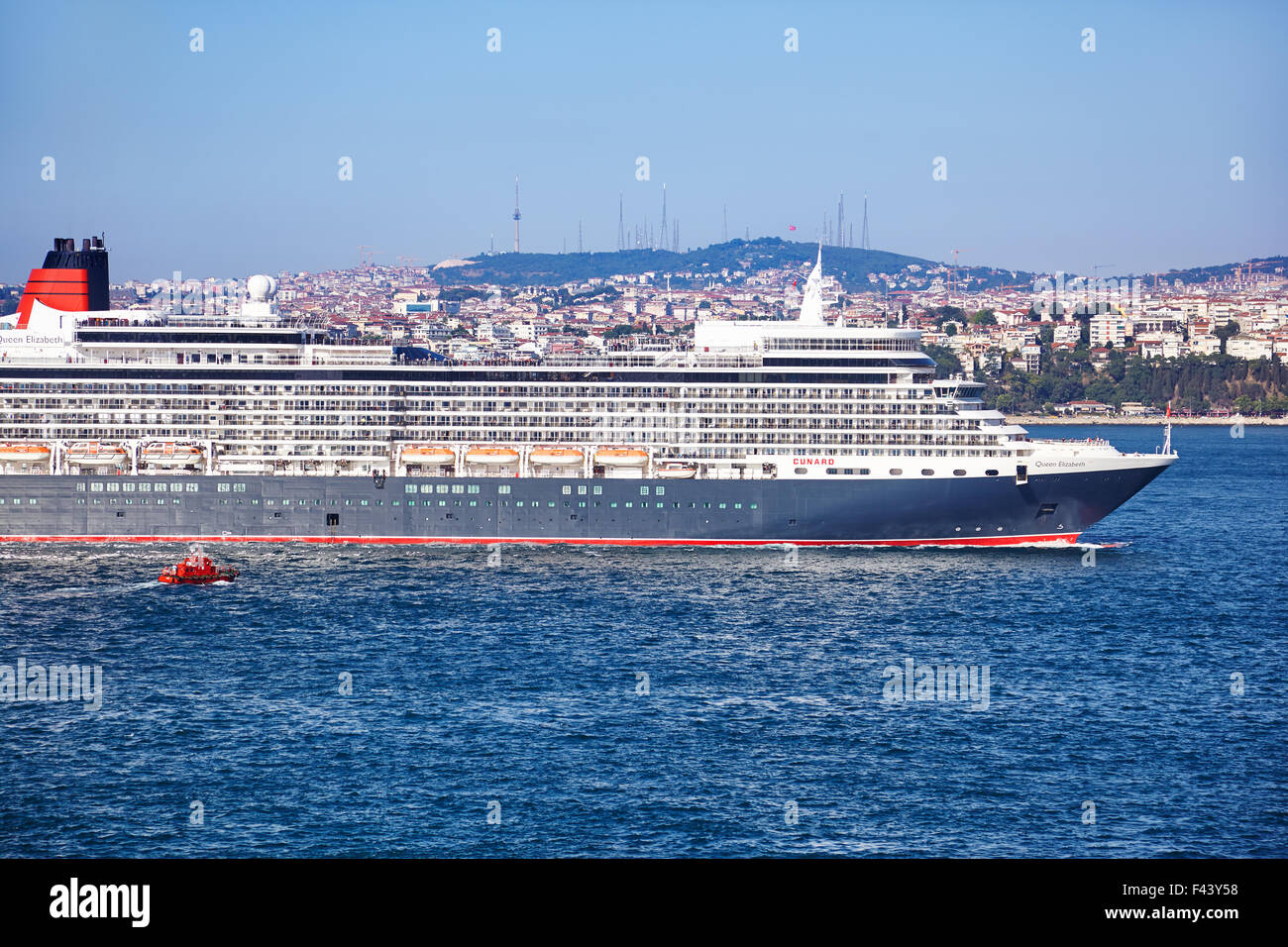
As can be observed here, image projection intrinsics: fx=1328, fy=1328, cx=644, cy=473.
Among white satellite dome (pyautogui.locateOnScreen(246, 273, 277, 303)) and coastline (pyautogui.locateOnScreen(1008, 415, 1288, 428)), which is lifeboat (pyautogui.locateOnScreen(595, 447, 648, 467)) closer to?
white satellite dome (pyautogui.locateOnScreen(246, 273, 277, 303))

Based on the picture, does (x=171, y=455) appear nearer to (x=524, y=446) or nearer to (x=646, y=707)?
(x=524, y=446)

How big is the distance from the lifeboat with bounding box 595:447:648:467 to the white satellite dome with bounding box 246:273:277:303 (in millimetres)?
17977

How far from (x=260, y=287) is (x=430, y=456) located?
1314 centimetres

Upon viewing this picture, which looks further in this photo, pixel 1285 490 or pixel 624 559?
pixel 1285 490

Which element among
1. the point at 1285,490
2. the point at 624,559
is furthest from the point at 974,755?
the point at 1285,490

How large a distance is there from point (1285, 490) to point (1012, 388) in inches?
3489

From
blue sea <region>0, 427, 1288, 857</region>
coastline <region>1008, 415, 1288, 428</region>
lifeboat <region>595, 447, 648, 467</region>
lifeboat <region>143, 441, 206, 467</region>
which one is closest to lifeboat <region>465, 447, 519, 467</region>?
lifeboat <region>595, 447, 648, 467</region>

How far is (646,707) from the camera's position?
1142 inches

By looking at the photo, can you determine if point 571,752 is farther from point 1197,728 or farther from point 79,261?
point 79,261

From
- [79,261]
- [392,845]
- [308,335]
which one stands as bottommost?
[392,845]

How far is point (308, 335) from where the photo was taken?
55812mm

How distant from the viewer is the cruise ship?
49.2 meters

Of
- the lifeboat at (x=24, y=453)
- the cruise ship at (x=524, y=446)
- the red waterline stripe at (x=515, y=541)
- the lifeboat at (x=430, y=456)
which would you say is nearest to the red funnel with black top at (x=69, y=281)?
the cruise ship at (x=524, y=446)

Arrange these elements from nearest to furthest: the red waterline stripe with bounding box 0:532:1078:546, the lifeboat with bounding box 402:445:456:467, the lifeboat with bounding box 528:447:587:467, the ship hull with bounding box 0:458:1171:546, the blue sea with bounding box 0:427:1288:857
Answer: the blue sea with bounding box 0:427:1288:857 → the ship hull with bounding box 0:458:1171:546 → the red waterline stripe with bounding box 0:532:1078:546 → the lifeboat with bounding box 528:447:587:467 → the lifeboat with bounding box 402:445:456:467
